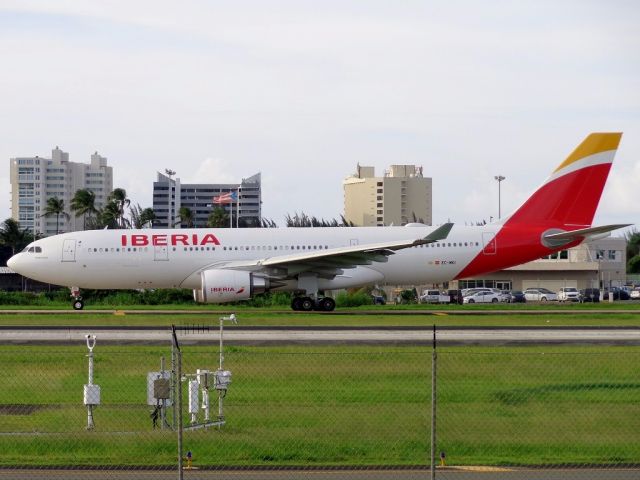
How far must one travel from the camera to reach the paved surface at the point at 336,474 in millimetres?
13016

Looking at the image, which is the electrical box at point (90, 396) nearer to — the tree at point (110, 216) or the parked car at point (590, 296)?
the parked car at point (590, 296)

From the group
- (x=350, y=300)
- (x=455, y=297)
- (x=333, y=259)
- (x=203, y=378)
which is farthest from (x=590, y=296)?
(x=203, y=378)

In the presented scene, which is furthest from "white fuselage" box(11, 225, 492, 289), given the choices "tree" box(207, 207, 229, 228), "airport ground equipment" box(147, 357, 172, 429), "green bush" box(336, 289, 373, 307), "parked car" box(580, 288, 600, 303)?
"tree" box(207, 207, 229, 228)

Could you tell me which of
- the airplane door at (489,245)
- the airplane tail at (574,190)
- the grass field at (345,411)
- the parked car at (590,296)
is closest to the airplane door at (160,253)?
the airplane door at (489,245)

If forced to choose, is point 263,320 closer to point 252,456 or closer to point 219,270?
point 219,270

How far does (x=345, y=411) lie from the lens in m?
17.2

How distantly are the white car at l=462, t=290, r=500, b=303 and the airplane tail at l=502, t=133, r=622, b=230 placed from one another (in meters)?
32.0

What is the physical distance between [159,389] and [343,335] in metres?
15.6

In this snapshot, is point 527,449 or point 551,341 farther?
point 551,341

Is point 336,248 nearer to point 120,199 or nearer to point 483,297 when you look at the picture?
point 483,297

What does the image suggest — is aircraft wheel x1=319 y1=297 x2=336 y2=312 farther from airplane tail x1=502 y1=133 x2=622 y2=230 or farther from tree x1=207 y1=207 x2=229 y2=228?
tree x1=207 y1=207 x2=229 y2=228

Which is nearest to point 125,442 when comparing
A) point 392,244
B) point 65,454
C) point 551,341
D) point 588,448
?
point 65,454

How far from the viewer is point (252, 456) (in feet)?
46.6

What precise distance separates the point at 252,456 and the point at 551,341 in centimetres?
1675
